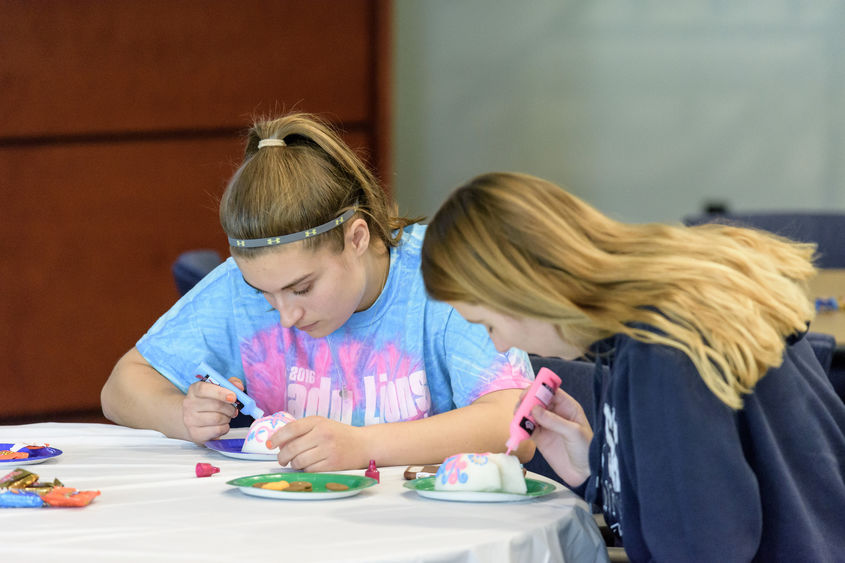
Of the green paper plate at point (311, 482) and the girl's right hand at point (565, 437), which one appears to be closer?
the green paper plate at point (311, 482)

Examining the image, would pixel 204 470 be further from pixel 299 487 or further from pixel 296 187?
pixel 296 187

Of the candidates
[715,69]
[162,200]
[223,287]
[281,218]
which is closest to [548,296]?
[281,218]

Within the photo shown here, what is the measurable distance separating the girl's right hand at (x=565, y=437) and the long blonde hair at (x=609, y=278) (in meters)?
0.19

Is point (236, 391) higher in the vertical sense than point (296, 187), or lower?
lower

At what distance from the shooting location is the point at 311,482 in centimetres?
134

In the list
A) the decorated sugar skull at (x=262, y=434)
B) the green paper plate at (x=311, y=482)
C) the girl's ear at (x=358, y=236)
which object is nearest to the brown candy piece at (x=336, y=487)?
the green paper plate at (x=311, y=482)

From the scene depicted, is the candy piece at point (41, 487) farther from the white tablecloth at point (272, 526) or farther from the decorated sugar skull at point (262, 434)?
the decorated sugar skull at point (262, 434)

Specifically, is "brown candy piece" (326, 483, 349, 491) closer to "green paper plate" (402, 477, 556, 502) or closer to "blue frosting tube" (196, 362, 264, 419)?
"green paper plate" (402, 477, 556, 502)

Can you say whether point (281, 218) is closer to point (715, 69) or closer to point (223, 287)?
point (223, 287)

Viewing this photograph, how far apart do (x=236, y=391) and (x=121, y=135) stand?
2376 mm

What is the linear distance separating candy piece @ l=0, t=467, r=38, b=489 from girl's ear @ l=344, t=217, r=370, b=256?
594 mm

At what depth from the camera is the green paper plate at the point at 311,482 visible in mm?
1284

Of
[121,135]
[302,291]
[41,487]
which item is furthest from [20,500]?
[121,135]

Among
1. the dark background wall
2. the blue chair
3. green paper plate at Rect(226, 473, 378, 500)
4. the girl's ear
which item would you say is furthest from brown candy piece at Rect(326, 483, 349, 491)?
the dark background wall
